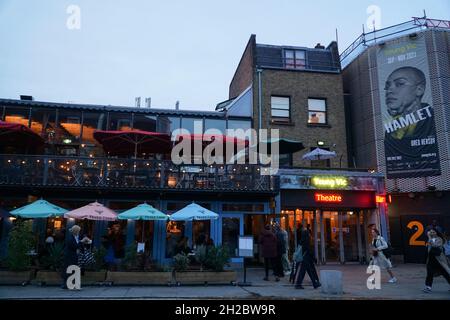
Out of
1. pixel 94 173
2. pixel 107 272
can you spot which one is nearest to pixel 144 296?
pixel 107 272

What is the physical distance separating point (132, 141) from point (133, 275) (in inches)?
244

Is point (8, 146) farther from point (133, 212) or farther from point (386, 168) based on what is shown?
point (386, 168)

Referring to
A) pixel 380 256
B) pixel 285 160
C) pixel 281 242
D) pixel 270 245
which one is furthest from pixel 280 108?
pixel 380 256

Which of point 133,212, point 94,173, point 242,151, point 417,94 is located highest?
point 417,94

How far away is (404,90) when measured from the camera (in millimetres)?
20062

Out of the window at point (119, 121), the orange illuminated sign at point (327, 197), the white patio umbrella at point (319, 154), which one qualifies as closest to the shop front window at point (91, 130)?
the window at point (119, 121)

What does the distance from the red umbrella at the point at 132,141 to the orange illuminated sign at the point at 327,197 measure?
25.2 feet

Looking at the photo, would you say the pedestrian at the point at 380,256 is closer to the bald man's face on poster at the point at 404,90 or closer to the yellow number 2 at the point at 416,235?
the yellow number 2 at the point at 416,235

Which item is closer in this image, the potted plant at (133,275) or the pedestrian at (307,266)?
the pedestrian at (307,266)

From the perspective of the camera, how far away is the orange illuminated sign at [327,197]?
18219 mm

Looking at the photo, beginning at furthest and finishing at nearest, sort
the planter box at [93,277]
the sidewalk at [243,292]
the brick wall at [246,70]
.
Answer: the brick wall at [246,70]
the planter box at [93,277]
the sidewalk at [243,292]

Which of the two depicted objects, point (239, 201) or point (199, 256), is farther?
point (239, 201)

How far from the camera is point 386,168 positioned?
2025cm
